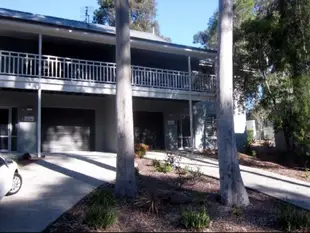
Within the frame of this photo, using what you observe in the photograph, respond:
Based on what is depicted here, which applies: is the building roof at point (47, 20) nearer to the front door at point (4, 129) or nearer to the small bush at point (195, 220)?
the front door at point (4, 129)

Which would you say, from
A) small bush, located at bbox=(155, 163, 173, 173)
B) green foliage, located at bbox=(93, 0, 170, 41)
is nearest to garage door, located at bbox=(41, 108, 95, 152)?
small bush, located at bbox=(155, 163, 173, 173)

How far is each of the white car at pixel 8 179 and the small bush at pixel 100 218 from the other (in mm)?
2341

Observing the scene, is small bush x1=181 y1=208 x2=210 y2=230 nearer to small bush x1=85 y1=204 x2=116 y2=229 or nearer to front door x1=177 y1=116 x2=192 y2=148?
small bush x1=85 y1=204 x2=116 y2=229

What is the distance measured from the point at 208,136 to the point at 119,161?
41.6ft

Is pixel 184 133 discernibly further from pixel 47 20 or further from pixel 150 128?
pixel 47 20

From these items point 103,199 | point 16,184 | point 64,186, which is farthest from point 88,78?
point 103,199

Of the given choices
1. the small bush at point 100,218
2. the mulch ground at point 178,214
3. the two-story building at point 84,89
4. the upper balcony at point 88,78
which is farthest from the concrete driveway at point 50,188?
the upper balcony at point 88,78

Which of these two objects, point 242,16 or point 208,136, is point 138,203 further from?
point 242,16

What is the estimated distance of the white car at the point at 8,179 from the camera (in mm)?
7427

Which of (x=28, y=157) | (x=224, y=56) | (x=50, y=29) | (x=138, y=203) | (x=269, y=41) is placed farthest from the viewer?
(x=269, y=41)

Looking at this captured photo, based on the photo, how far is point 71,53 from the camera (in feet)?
56.7

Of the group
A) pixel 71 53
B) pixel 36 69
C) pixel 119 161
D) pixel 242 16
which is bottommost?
pixel 119 161

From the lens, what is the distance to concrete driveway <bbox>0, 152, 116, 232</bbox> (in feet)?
21.0

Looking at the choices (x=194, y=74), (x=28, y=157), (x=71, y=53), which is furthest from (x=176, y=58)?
(x=28, y=157)
